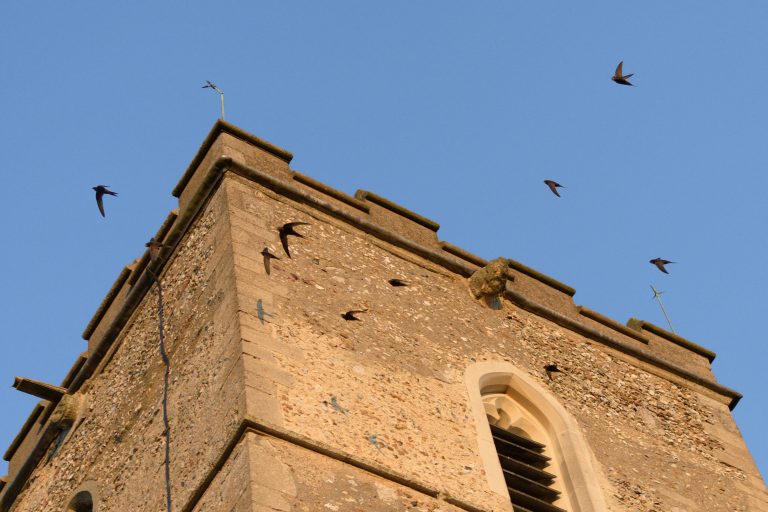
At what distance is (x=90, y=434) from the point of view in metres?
13.5

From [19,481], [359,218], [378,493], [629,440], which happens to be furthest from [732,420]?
[19,481]

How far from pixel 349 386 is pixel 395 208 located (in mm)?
3331

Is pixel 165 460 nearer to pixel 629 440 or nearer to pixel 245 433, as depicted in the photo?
pixel 245 433

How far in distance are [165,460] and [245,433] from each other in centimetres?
139

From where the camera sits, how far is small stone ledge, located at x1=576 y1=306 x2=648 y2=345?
15148 millimetres

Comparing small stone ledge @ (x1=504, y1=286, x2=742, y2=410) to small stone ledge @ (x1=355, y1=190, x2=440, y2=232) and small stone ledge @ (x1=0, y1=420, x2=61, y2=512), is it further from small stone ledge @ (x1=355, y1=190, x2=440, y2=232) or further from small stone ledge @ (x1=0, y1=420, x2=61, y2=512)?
small stone ledge @ (x1=0, y1=420, x2=61, y2=512)

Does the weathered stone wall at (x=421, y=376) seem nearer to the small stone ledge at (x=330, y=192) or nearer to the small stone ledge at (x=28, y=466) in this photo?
the small stone ledge at (x=330, y=192)

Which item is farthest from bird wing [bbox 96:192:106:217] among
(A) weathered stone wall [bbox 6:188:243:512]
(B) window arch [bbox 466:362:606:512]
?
(B) window arch [bbox 466:362:606:512]

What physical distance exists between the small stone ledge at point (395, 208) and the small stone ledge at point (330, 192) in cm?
22

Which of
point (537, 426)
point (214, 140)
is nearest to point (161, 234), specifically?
point (214, 140)

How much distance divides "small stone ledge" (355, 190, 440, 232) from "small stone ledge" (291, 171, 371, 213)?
0.22m

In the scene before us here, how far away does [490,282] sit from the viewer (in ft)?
46.2

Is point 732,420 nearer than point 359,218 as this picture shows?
No

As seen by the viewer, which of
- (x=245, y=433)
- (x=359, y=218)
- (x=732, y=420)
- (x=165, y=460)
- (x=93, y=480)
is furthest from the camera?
(x=732, y=420)
